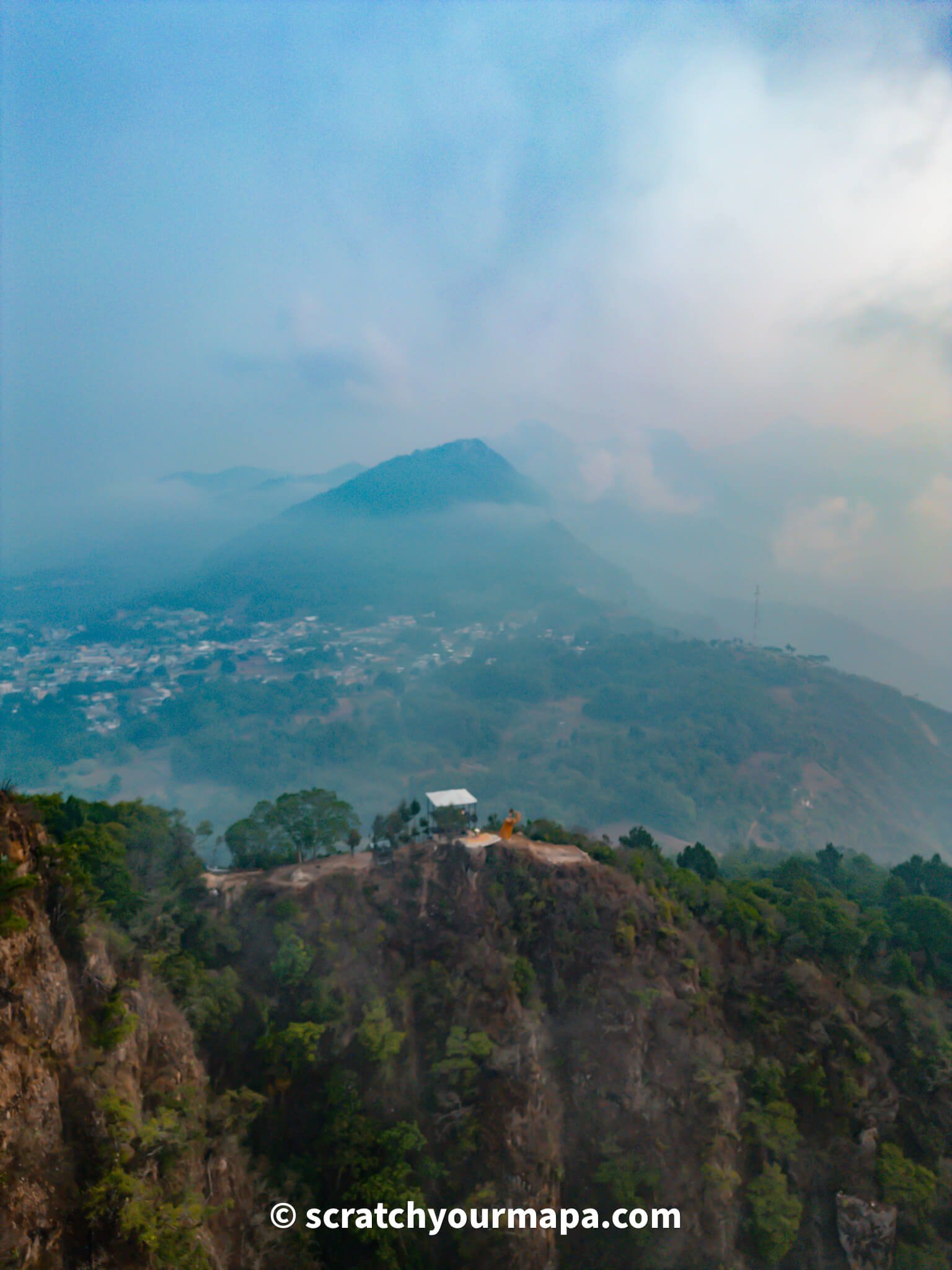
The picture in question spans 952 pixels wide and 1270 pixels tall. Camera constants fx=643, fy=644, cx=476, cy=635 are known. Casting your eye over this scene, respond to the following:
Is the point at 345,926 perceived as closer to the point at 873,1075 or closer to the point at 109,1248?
the point at 109,1248

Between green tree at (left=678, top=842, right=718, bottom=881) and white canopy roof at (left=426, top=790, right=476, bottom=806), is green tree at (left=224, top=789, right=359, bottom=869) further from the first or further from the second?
green tree at (left=678, top=842, right=718, bottom=881)

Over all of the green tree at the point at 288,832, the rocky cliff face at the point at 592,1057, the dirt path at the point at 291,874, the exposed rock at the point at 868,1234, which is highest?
the green tree at the point at 288,832

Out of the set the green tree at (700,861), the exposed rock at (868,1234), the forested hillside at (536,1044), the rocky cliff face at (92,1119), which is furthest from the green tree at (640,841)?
the rocky cliff face at (92,1119)

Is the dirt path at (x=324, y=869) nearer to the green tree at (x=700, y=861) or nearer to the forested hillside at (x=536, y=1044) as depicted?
the forested hillside at (x=536, y=1044)

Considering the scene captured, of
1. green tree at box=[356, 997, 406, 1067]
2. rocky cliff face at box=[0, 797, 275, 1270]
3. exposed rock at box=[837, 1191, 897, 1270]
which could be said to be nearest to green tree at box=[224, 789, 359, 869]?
green tree at box=[356, 997, 406, 1067]

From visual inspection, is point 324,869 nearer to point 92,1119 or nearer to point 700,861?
point 92,1119

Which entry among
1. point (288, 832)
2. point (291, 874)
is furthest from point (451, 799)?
point (291, 874)
